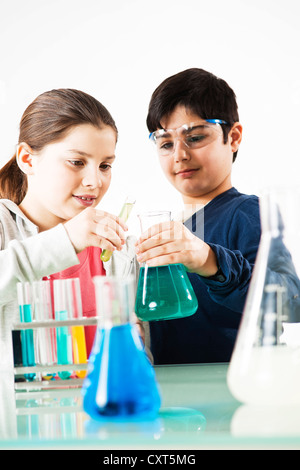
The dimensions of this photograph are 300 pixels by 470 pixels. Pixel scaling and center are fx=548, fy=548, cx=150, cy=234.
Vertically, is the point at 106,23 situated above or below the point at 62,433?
above

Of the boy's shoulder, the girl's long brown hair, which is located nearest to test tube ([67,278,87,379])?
the girl's long brown hair

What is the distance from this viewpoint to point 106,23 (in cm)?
278

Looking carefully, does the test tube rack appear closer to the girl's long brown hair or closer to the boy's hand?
the boy's hand

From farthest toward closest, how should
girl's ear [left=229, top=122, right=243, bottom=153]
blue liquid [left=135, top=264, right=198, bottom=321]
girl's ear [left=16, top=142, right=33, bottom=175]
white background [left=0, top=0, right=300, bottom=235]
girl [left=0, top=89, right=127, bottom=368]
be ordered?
1. white background [left=0, top=0, right=300, bottom=235]
2. girl's ear [left=229, top=122, right=243, bottom=153]
3. girl's ear [left=16, top=142, right=33, bottom=175]
4. girl [left=0, top=89, right=127, bottom=368]
5. blue liquid [left=135, top=264, right=198, bottom=321]

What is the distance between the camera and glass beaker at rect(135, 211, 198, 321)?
0.94 meters

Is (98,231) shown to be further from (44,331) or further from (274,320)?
(274,320)

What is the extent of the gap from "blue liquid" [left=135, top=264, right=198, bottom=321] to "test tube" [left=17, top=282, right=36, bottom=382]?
0.67 feet

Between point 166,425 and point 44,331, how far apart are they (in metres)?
0.31

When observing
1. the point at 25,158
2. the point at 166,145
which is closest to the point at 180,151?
the point at 166,145

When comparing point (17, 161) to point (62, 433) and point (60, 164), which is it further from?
point (62, 433)

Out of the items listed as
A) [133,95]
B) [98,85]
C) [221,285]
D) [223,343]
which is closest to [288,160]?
[133,95]

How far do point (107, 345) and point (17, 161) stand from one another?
1.18 m

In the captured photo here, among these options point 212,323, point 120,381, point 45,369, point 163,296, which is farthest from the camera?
point 212,323

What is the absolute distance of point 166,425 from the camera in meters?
0.59
